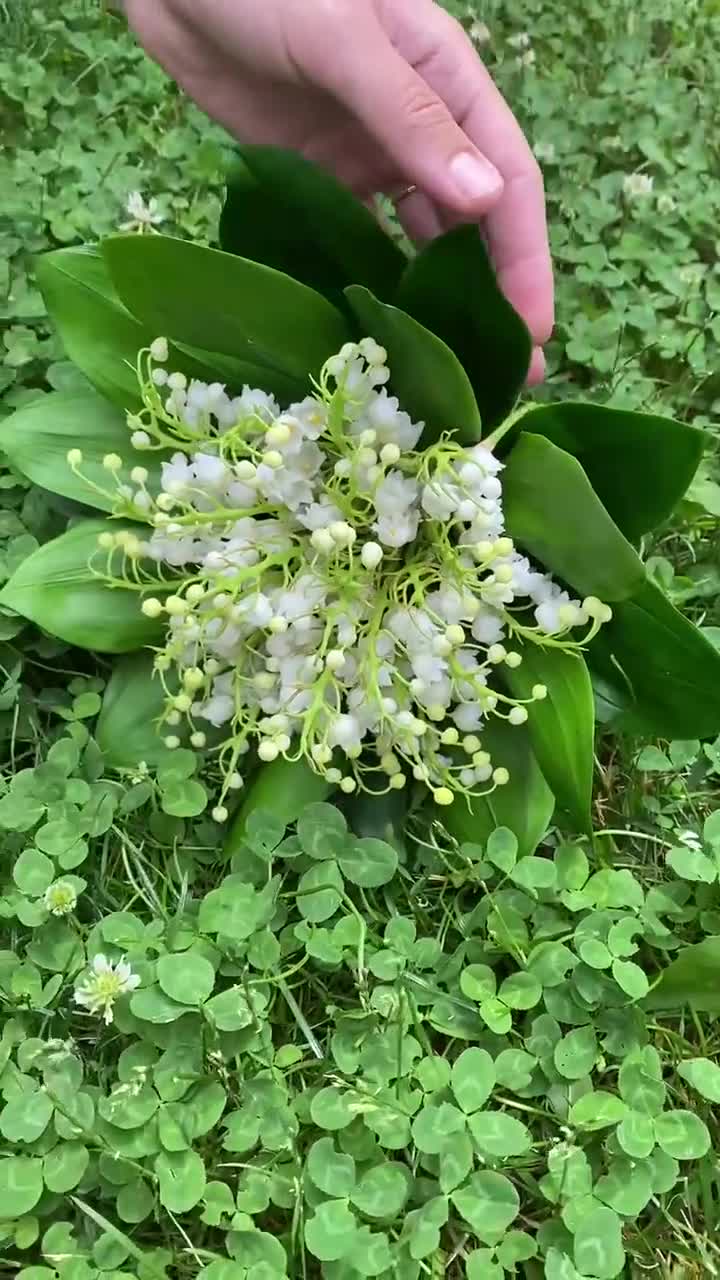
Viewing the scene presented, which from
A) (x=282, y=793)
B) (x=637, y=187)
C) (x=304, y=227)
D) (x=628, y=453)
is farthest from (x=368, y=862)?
(x=637, y=187)

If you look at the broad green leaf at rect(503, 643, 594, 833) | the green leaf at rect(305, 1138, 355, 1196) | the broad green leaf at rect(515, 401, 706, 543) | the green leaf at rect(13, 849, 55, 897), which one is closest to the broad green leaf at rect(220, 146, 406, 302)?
the broad green leaf at rect(515, 401, 706, 543)

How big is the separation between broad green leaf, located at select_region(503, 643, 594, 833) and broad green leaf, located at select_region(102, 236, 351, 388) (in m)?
0.22

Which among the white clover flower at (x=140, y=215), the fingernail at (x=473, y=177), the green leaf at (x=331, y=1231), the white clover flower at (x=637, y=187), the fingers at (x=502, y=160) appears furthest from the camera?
the white clover flower at (x=637, y=187)

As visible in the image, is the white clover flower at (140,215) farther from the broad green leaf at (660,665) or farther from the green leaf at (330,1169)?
the green leaf at (330,1169)

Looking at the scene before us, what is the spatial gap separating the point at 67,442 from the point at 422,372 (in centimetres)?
27

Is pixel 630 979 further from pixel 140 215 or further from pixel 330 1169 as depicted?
pixel 140 215

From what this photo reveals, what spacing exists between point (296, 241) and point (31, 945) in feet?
1.49

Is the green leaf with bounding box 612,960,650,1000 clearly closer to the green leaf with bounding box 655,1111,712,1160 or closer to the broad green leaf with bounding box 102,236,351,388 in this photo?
the green leaf with bounding box 655,1111,712,1160

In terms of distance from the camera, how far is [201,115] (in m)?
1.09

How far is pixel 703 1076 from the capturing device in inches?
23.7

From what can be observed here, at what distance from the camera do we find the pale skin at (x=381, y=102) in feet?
2.16

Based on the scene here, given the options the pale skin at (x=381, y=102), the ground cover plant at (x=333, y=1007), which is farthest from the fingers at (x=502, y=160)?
the ground cover plant at (x=333, y=1007)

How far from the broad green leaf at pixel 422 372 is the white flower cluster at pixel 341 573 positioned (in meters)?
0.01

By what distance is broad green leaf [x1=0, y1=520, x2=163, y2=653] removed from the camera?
0.69 m
